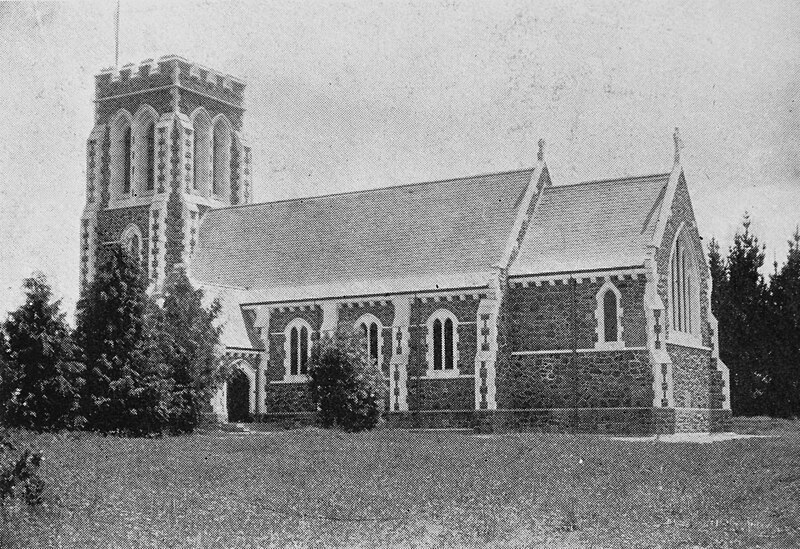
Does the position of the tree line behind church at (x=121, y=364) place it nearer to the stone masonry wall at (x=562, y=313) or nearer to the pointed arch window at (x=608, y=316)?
the stone masonry wall at (x=562, y=313)

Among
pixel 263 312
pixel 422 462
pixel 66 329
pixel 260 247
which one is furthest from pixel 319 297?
pixel 422 462

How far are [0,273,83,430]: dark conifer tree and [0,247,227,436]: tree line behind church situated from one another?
26 mm

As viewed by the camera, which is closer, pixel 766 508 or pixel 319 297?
pixel 766 508

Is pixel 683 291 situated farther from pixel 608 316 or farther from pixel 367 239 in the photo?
pixel 367 239

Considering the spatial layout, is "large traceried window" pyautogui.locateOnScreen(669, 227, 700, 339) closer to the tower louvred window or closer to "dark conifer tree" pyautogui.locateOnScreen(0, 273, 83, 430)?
"dark conifer tree" pyautogui.locateOnScreen(0, 273, 83, 430)

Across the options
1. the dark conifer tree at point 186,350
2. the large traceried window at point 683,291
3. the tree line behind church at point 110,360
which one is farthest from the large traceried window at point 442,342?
the tree line behind church at point 110,360

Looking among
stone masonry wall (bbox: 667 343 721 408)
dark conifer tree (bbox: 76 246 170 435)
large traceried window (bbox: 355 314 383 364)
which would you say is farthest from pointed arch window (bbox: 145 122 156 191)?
stone masonry wall (bbox: 667 343 721 408)

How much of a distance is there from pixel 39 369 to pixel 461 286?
56.9ft

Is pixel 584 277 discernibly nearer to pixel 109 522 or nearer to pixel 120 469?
pixel 120 469

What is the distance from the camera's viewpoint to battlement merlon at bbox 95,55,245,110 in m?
51.5

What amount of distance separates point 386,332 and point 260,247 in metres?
9.12

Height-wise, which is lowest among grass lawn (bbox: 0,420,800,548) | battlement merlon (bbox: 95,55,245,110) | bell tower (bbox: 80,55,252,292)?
grass lawn (bbox: 0,420,800,548)

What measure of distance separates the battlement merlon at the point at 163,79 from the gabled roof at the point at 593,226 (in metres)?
18.2

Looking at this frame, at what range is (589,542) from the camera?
14.3m
